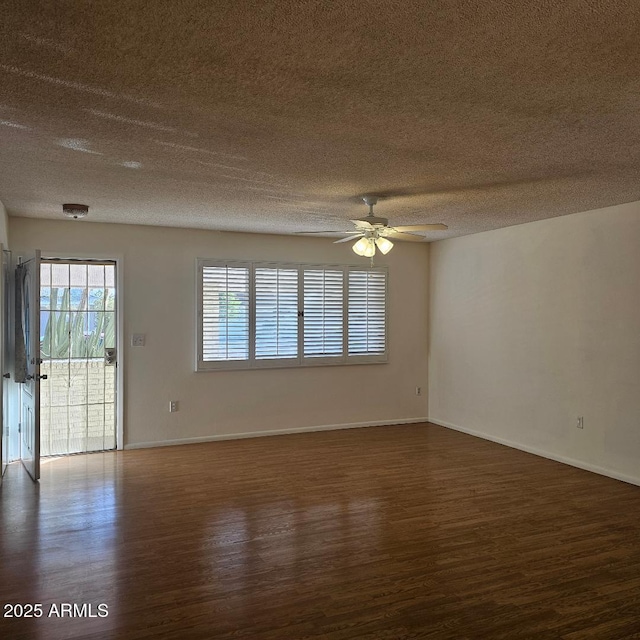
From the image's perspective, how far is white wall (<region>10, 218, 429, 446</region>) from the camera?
606cm

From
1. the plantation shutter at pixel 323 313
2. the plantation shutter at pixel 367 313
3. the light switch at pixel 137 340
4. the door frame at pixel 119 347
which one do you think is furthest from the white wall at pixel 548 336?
the door frame at pixel 119 347

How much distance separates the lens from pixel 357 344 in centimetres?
723

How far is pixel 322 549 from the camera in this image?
3498 mm

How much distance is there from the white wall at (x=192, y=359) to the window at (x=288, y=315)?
0.41ft

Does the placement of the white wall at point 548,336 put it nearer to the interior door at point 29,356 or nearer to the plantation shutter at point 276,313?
the plantation shutter at point 276,313

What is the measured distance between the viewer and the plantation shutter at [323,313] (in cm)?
695

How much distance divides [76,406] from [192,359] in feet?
4.25

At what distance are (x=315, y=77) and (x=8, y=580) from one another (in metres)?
3.01

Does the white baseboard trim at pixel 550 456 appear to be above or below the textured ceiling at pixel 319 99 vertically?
below

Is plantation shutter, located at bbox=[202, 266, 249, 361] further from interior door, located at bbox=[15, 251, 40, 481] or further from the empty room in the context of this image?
interior door, located at bbox=[15, 251, 40, 481]

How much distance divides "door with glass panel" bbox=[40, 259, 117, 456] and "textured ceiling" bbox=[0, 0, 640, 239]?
1.45 m

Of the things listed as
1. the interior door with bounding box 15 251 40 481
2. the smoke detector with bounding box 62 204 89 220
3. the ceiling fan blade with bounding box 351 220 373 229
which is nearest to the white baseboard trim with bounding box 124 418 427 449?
the interior door with bounding box 15 251 40 481

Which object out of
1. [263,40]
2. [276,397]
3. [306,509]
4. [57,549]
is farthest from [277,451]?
[263,40]

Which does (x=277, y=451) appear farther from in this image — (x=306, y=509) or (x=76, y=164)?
(x=76, y=164)
